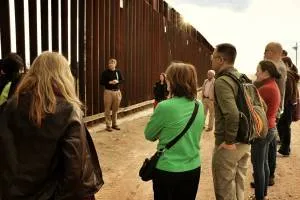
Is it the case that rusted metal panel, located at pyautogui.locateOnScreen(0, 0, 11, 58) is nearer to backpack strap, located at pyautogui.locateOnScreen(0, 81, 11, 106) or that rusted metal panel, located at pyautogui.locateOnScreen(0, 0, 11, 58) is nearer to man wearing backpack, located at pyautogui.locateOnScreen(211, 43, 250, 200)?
backpack strap, located at pyautogui.locateOnScreen(0, 81, 11, 106)

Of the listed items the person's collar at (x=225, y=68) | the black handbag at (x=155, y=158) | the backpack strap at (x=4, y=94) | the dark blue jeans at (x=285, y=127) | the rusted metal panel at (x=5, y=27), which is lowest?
the dark blue jeans at (x=285, y=127)

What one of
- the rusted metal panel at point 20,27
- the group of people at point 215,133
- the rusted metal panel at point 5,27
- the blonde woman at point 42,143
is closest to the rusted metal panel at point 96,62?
the rusted metal panel at point 20,27

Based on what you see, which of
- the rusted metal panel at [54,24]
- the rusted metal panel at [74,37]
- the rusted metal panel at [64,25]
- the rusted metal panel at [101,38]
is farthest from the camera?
the rusted metal panel at [101,38]

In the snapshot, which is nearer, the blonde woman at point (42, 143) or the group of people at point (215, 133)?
the blonde woman at point (42, 143)

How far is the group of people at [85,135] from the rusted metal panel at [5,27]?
2988 millimetres

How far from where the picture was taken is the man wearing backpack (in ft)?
10.9

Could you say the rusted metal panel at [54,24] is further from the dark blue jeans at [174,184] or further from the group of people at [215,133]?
the dark blue jeans at [174,184]

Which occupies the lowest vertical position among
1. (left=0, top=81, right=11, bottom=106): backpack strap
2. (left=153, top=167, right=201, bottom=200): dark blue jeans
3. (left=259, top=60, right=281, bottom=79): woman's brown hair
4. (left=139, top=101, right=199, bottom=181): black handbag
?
(left=153, top=167, right=201, bottom=200): dark blue jeans

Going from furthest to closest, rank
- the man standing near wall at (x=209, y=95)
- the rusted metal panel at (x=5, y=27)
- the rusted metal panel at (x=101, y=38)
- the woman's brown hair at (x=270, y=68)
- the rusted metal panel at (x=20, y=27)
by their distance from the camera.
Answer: the rusted metal panel at (x=101, y=38), the man standing near wall at (x=209, y=95), the rusted metal panel at (x=20, y=27), the rusted metal panel at (x=5, y=27), the woman's brown hair at (x=270, y=68)

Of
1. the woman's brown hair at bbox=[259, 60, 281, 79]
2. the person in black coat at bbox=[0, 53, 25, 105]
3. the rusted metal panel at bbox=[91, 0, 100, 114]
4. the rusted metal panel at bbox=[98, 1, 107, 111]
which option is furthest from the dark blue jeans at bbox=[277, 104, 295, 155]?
the rusted metal panel at bbox=[98, 1, 107, 111]

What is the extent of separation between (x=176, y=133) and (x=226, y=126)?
63cm

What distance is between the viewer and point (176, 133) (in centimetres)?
290

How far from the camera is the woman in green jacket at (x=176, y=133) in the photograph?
2.88 meters

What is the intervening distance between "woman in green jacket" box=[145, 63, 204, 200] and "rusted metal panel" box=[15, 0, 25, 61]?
5.01 m
